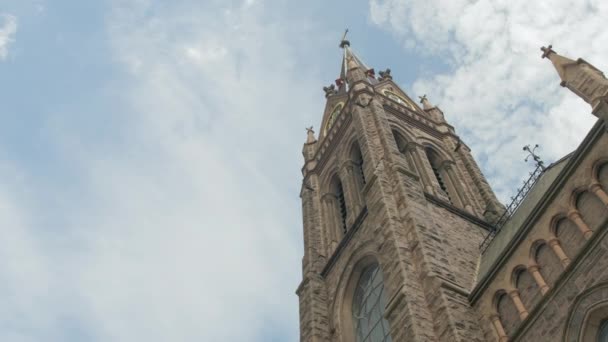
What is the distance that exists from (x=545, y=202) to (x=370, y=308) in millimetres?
7201

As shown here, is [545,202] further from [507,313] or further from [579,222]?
[507,313]

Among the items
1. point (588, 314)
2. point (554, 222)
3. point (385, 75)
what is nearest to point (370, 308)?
point (554, 222)

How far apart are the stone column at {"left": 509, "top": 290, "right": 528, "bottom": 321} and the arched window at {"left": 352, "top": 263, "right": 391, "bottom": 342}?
14.5ft

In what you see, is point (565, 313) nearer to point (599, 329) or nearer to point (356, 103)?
point (599, 329)

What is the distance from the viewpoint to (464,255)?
19.5m

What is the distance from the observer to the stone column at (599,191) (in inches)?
544

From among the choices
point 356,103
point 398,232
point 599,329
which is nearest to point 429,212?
point 398,232

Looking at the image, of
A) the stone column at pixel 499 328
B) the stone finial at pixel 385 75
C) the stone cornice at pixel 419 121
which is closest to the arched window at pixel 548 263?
the stone column at pixel 499 328

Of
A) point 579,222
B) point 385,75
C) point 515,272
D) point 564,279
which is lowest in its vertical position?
point 564,279

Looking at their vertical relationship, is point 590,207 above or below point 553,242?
above

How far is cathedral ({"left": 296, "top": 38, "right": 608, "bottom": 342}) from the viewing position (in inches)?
543

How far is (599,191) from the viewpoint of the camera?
46.2 feet

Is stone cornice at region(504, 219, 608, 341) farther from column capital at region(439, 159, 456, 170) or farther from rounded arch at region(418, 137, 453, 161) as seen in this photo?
rounded arch at region(418, 137, 453, 161)

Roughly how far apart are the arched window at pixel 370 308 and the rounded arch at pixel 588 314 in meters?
6.76
